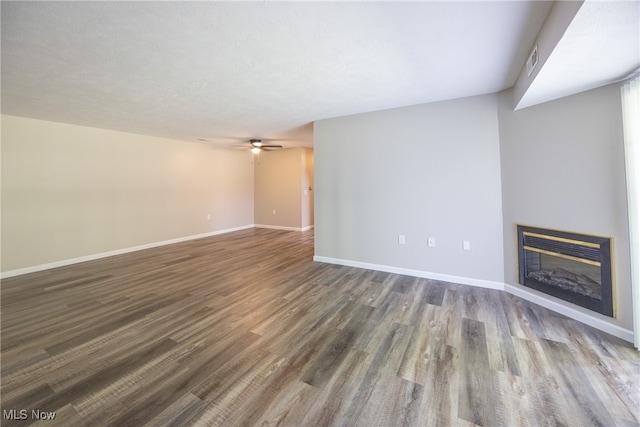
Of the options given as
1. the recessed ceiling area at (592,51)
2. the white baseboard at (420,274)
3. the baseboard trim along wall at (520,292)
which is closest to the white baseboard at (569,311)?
the baseboard trim along wall at (520,292)

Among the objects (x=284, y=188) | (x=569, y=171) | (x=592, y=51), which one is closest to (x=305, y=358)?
(x=592, y=51)

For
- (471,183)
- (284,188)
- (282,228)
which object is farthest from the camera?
(282,228)

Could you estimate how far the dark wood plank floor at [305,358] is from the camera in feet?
4.48

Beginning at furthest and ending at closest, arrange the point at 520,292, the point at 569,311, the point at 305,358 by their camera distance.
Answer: the point at 520,292 < the point at 569,311 < the point at 305,358

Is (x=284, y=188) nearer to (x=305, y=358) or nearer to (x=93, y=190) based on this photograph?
(x=93, y=190)

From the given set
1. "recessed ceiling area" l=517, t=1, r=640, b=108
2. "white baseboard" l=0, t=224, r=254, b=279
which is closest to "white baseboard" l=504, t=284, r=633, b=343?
"recessed ceiling area" l=517, t=1, r=640, b=108

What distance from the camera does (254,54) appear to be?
→ 208cm

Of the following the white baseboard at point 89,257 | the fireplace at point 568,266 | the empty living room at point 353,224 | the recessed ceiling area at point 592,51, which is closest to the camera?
the recessed ceiling area at point 592,51

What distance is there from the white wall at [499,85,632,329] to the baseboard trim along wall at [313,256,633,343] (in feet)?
0.21

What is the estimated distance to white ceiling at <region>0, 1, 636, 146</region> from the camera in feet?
5.22

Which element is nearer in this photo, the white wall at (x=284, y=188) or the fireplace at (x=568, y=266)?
the fireplace at (x=568, y=266)

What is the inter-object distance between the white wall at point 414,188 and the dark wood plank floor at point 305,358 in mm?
577

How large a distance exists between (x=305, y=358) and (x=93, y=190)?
17.3 feet

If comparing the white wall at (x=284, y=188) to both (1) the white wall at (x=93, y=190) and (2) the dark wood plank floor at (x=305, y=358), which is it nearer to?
(1) the white wall at (x=93, y=190)
